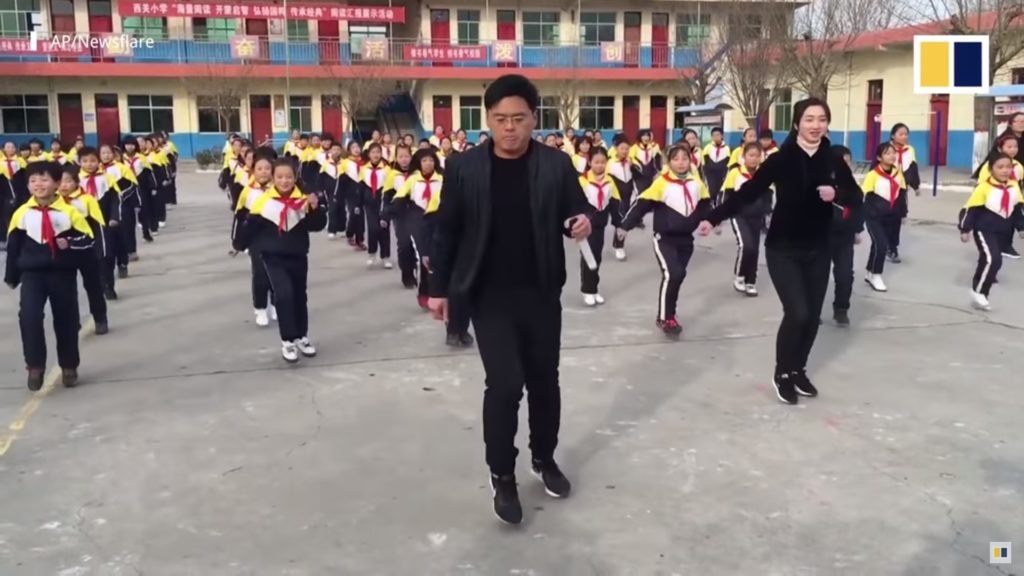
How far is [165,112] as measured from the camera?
124 feet

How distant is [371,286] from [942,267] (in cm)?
626

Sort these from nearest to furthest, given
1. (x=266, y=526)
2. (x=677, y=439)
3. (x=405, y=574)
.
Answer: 1. (x=405, y=574)
2. (x=266, y=526)
3. (x=677, y=439)

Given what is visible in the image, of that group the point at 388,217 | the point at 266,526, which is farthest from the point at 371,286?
the point at 266,526

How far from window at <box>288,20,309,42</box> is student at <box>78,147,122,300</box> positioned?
101ft

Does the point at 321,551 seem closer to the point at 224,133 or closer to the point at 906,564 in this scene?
the point at 906,564

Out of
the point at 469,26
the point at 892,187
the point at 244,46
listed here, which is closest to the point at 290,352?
the point at 892,187

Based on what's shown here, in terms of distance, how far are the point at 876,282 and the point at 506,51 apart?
31031mm

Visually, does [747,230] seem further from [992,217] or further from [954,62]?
[954,62]

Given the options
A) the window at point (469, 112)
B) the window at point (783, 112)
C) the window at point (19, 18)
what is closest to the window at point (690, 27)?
the window at point (783, 112)

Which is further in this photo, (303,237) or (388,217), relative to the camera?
(388,217)

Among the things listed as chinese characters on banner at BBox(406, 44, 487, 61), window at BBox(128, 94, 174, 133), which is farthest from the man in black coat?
window at BBox(128, 94, 174, 133)

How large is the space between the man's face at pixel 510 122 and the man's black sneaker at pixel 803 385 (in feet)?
8.88

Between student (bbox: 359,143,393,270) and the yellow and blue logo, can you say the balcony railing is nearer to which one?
the yellow and blue logo

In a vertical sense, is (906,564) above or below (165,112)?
below
